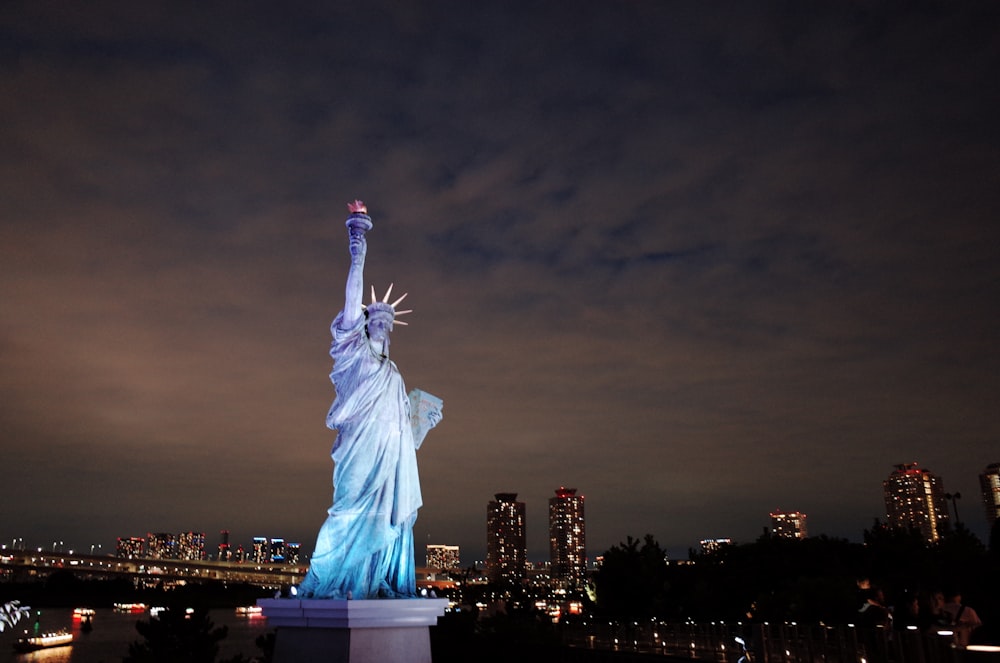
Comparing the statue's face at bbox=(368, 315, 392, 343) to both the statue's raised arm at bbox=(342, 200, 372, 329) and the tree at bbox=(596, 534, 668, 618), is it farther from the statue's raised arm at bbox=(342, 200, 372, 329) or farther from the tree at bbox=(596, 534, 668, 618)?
the tree at bbox=(596, 534, 668, 618)

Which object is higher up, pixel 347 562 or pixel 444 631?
pixel 347 562

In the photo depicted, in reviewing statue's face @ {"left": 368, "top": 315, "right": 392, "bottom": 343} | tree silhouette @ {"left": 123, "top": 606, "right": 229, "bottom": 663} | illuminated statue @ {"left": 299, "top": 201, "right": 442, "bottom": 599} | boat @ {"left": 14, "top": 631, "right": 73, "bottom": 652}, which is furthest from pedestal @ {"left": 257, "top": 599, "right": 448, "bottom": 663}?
boat @ {"left": 14, "top": 631, "right": 73, "bottom": 652}

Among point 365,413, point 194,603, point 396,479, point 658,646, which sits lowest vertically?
point 658,646

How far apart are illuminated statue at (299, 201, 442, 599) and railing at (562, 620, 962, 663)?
18.3ft

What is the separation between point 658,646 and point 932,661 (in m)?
11.6

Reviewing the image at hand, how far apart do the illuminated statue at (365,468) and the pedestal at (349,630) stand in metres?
0.49

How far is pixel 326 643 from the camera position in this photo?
30.6 ft

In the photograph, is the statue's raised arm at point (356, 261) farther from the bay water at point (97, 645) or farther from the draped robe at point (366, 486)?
the bay water at point (97, 645)

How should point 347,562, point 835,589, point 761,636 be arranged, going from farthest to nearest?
point 835,589 → point 761,636 → point 347,562

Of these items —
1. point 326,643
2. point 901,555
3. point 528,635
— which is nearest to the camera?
point 326,643

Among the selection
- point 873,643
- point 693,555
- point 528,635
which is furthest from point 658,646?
point 693,555

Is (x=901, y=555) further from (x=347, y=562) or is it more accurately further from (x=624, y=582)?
(x=347, y=562)

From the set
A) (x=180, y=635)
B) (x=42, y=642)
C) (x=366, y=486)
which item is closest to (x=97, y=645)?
(x=42, y=642)

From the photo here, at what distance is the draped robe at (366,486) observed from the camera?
10219 mm
